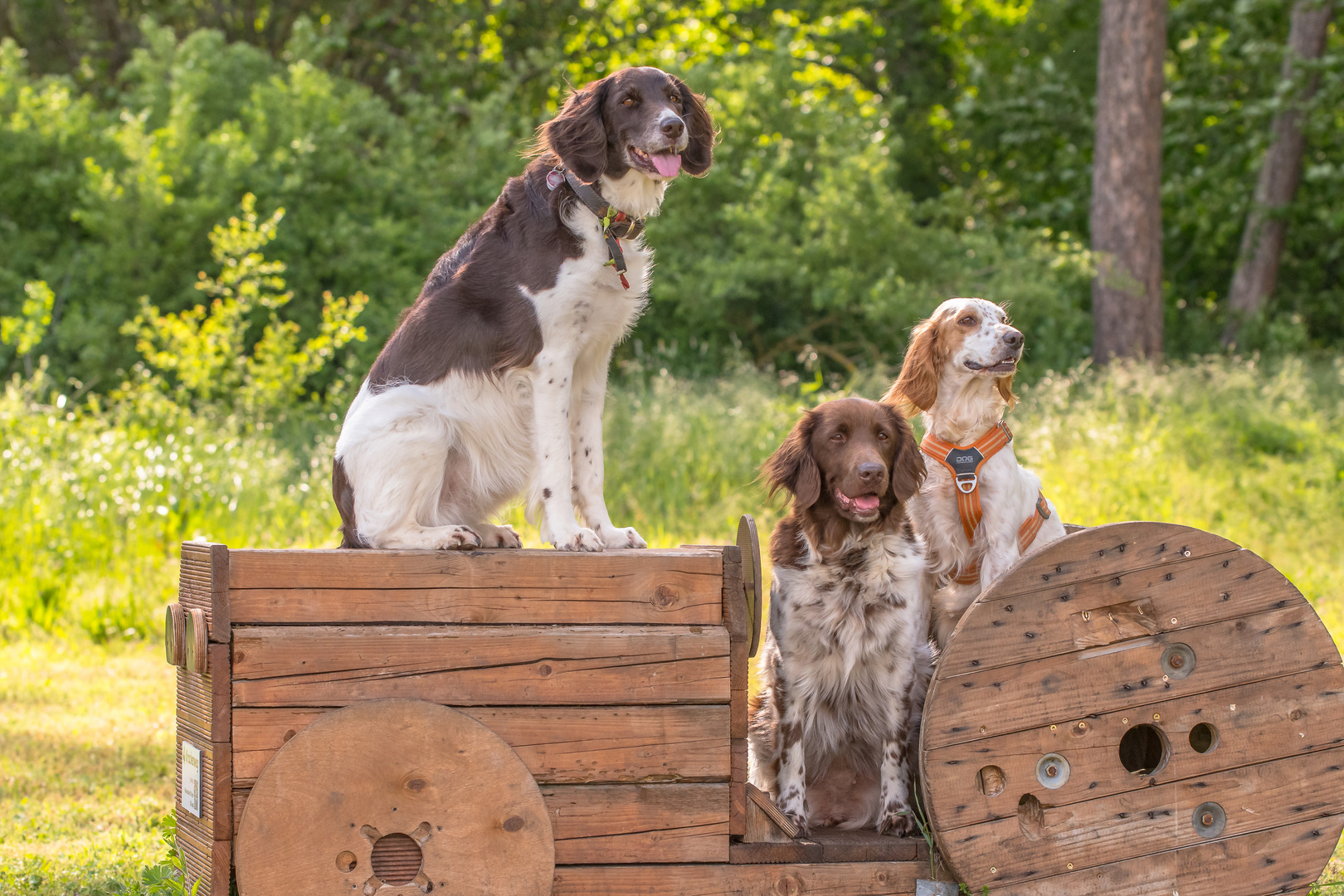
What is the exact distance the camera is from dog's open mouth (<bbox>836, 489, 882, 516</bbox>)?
125 inches

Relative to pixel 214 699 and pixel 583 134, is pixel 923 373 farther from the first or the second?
pixel 214 699

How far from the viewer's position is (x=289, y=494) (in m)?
7.91

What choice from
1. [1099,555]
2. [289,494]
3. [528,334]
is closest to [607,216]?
[528,334]

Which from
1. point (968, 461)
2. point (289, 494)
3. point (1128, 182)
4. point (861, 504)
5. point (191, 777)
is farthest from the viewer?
point (1128, 182)

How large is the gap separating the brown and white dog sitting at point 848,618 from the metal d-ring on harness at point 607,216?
749mm

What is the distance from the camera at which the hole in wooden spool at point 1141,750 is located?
331cm

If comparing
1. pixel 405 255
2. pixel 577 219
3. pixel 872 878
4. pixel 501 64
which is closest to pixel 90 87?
pixel 501 64

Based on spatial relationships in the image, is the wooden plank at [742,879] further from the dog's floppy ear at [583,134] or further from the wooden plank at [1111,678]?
the dog's floppy ear at [583,134]

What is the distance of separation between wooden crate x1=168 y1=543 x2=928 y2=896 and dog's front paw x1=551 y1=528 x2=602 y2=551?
0.43 ft

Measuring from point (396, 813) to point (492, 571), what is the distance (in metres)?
0.64

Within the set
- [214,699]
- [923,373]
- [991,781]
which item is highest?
[923,373]

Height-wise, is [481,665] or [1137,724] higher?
[481,665]

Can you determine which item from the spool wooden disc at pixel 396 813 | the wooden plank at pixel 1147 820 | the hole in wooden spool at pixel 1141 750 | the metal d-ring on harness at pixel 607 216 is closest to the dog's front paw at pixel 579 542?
the spool wooden disc at pixel 396 813

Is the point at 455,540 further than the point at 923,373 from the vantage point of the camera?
Answer: No
